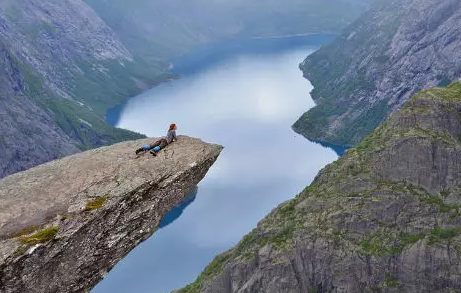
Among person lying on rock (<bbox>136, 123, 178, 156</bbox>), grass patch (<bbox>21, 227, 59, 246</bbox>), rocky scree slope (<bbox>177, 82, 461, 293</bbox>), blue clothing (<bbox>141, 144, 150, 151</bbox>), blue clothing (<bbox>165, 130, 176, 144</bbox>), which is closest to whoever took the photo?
grass patch (<bbox>21, 227, 59, 246</bbox>)

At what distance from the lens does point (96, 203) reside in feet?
88.1

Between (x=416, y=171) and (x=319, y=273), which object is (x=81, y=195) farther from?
(x=416, y=171)

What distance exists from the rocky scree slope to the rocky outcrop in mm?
76703

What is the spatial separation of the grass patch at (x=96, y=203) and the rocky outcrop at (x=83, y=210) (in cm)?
5

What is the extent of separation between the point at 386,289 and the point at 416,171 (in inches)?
1066

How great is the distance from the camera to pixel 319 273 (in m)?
104

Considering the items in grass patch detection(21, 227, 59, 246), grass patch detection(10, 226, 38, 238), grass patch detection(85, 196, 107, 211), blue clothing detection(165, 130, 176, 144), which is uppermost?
blue clothing detection(165, 130, 176, 144)

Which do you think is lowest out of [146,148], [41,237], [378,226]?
[41,237]

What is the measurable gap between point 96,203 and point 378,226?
86.4 m

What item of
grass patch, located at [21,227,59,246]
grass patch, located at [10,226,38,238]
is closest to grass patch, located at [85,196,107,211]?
grass patch, located at [21,227,59,246]

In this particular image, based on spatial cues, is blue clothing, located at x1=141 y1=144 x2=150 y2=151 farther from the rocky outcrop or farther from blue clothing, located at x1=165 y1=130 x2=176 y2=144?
blue clothing, located at x1=165 y1=130 x2=176 y2=144

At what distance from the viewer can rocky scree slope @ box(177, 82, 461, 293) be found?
97625mm

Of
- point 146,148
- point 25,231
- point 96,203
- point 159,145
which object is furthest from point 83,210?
point 159,145

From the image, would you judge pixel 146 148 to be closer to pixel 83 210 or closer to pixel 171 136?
pixel 171 136
